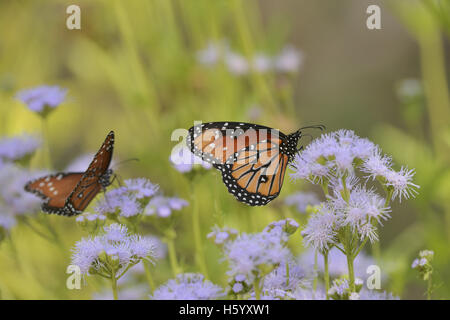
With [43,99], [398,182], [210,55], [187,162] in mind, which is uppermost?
[210,55]

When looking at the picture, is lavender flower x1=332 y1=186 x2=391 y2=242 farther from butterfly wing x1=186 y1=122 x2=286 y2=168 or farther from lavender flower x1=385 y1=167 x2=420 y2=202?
butterfly wing x1=186 y1=122 x2=286 y2=168

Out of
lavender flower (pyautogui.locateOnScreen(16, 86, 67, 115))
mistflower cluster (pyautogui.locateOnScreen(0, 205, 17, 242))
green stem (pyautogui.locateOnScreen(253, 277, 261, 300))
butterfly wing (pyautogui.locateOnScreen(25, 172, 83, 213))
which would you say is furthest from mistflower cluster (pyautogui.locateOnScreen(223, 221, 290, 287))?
lavender flower (pyautogui.locateOnScreen(16, 86, 67, 115))

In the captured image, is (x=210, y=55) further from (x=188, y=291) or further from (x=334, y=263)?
(x=188, y=291)

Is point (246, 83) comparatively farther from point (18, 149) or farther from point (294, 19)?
point (294, 19)

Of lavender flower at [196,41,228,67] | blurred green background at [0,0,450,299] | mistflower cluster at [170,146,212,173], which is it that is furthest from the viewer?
lavender flower at [196,41,228,67]

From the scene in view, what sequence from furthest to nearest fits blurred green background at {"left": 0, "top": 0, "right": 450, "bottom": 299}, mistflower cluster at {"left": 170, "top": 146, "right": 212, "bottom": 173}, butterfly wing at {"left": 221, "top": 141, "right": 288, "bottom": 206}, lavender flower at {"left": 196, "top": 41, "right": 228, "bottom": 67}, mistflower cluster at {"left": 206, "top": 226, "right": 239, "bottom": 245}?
lavender flower at {"left": 196, "top": 41, "right": 228, "bottom": 67}
blurred green background at {"left": 0, "top": 0, "right": 450, "bottom": 299}
mistflower cluster at {"left": 170, "top": 146, "right": 212, "bottom": 173}
butterfly wing at {"left": 221, "top": 141, "right": 288, "bottom": 206}
mistflower cluster at {"left": 206, "top": 226, "right": 239, "bottom": 245}

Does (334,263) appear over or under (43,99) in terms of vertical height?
under

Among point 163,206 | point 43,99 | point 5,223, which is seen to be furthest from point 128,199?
point 43,99
